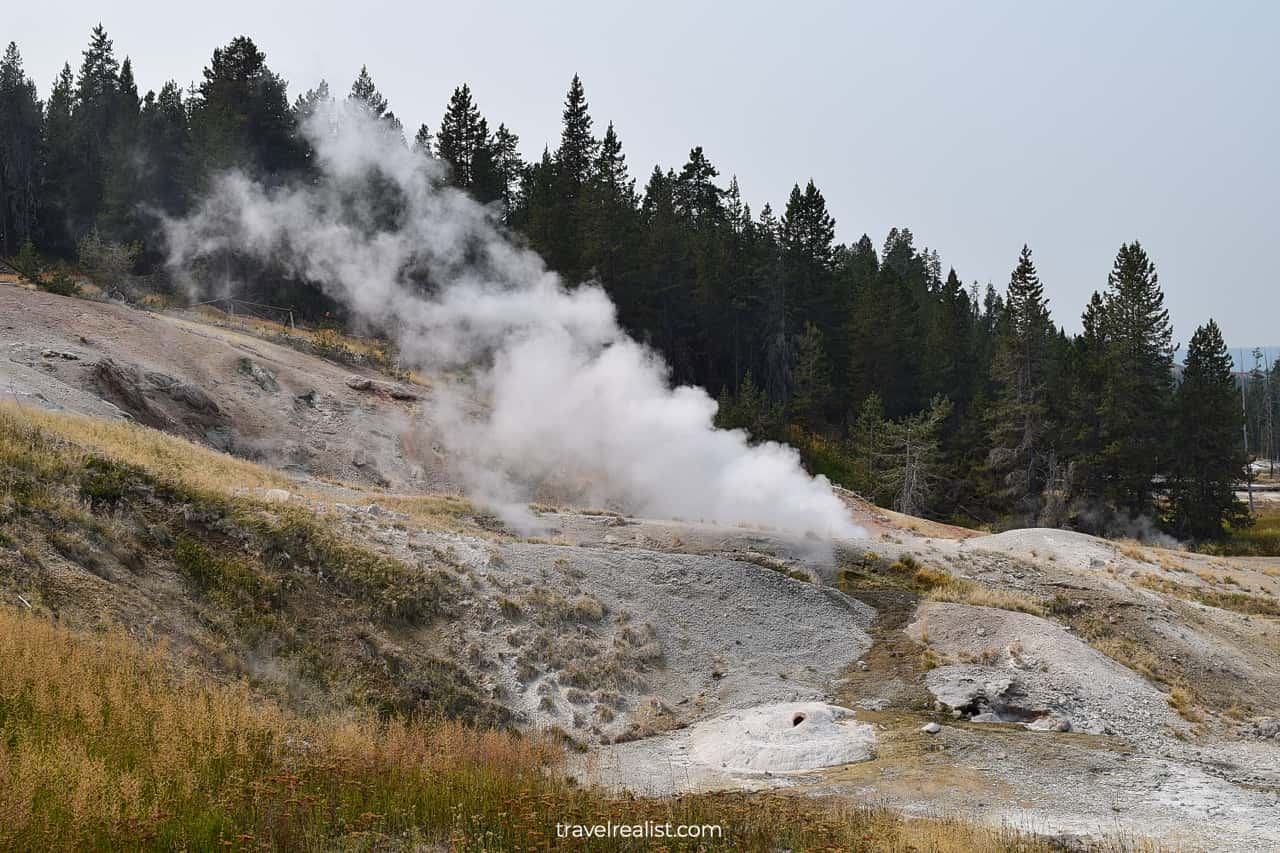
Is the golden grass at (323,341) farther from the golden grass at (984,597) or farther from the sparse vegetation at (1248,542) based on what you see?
the sparse vegetation at (1248,542)

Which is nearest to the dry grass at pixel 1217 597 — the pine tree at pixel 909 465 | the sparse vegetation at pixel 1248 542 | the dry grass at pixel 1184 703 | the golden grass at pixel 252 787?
the dry grass at pixel 1184 703

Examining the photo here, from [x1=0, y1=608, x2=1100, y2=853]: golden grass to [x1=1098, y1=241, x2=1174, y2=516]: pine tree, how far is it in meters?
44.6

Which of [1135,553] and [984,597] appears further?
[1135,553]

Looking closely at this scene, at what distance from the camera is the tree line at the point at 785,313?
4862 cm

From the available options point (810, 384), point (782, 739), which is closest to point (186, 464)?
point (782, 739)

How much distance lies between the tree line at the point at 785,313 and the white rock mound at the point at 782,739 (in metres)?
29.4

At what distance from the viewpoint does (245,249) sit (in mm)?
49594

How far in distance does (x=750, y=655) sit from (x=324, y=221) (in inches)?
1520

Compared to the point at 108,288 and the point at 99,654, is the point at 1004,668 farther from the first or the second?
the point at 108,288

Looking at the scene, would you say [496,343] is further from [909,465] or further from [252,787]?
[252,787]

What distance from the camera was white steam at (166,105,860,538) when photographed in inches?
1230

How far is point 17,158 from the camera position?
60656mm

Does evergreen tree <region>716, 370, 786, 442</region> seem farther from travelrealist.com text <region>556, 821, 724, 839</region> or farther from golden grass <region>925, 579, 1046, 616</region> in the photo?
travelrealist.com text <region>556, 821, 724, 839</region>

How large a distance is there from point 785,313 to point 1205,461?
84.5ft
